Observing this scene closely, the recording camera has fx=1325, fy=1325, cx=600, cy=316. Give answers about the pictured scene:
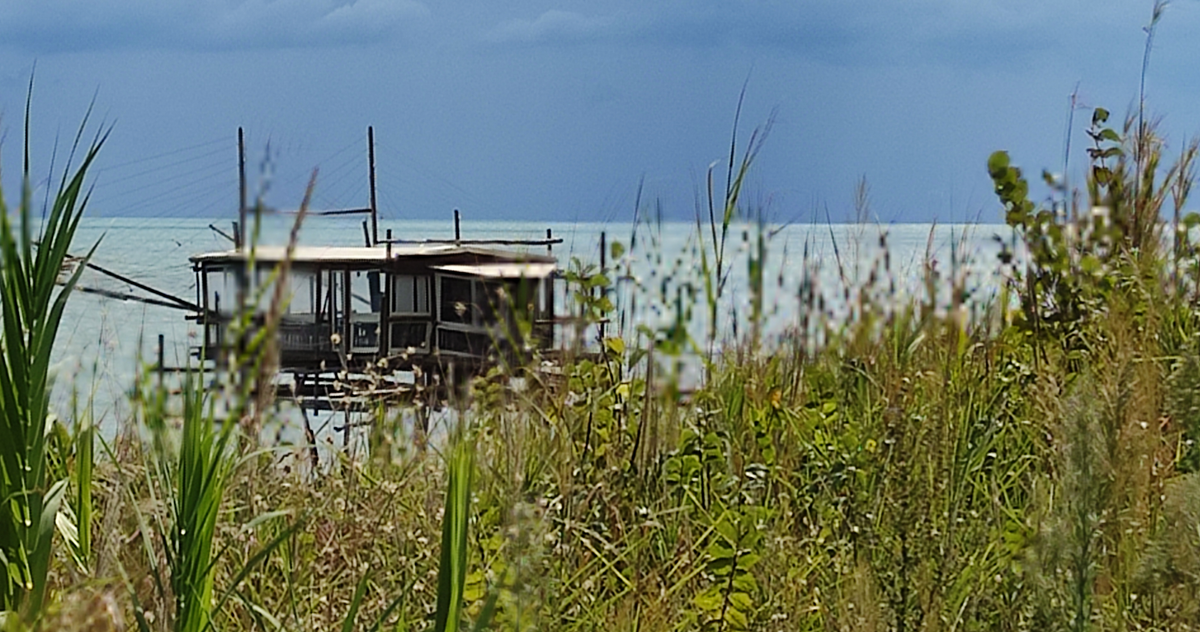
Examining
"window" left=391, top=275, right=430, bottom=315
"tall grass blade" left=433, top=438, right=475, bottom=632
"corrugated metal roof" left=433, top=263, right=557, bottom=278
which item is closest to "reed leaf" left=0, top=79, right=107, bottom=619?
"tall grass blade" left=433, top=438, right=475, bottom=632

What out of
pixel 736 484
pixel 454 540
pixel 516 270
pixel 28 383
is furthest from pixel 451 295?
pixel 454 540

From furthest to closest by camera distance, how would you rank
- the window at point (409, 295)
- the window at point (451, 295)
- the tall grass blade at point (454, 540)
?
the window at point (409, 295) → the window at point (451, 295) → the tall grass blade at point (454, 540)

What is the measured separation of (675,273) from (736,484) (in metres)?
0.72

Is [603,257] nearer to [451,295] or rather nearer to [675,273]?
[675,273]

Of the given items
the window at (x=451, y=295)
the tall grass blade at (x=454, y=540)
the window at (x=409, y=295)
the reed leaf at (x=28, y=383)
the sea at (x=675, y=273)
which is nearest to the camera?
the tall grass blade at (x=454, y=540)

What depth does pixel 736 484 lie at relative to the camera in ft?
8.15

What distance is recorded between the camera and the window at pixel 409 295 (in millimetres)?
19312

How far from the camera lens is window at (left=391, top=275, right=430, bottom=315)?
63.4 feet

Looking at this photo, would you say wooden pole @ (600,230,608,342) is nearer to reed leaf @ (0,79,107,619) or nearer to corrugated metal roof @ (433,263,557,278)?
corrugated metal roof @ (433,263,557,278)

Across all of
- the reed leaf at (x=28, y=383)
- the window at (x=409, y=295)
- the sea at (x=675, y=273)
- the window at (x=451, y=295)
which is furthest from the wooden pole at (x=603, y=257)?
the window at (x=409, y=295)

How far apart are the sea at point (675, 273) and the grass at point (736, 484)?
18mm

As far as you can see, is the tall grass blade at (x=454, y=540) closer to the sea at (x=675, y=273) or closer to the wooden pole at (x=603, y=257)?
the sea at (x=675, y=273)

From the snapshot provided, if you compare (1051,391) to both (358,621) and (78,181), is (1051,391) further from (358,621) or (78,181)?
(78,181)

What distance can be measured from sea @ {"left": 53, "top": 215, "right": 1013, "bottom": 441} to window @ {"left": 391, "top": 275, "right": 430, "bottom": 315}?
49.8 ft
